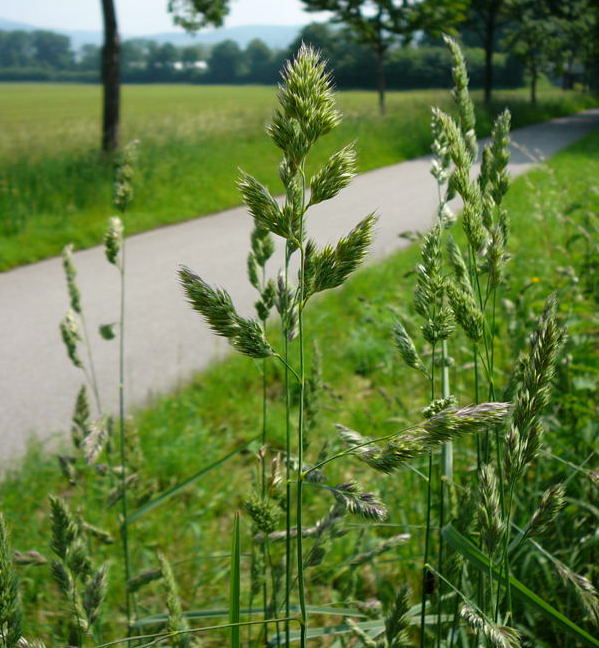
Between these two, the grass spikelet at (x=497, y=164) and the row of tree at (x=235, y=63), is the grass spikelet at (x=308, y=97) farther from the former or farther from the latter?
the row of tree at (x=235, y=63)

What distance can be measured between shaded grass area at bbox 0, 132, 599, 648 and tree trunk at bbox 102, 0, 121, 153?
8644 mm

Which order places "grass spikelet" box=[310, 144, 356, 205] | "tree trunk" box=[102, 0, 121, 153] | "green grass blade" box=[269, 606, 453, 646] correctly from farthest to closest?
"tree trunk" box=[102, 0, 121, 153] < "green grass blade" box=[269, 606, 453, 646] < "grass spikelet" box=[310, 144, 356, 205]

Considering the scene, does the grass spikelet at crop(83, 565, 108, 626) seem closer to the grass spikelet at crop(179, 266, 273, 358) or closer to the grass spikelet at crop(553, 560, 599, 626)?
the grass spikelet at crop(179, 266, 273, 358)

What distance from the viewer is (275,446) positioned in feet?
12.9

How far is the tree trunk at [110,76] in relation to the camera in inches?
488

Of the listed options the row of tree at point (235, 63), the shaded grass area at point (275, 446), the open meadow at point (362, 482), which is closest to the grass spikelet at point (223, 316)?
the open meadow at point (362, 482)

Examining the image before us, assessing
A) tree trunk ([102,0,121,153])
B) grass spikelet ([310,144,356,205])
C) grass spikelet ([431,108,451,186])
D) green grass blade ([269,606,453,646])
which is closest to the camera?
grass spikelet ([310,144,356,205])

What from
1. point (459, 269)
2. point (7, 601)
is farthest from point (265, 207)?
point (7, 601)

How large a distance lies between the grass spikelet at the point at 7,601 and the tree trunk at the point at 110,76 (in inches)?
498

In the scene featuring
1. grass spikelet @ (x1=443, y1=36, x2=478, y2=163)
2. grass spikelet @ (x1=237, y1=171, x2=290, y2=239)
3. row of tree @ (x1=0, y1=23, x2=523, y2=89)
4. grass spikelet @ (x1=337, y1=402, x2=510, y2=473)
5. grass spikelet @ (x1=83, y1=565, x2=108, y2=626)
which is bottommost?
grass spikelet @ (x1=83, y1=565, x2=108, y2=626)

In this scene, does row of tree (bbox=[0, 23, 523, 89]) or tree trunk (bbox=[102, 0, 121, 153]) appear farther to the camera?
row of tree (bbox=[0, 23, 523, 89])

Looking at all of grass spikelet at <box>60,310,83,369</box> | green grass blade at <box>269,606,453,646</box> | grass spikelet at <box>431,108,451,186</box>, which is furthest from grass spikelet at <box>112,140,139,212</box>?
green grass blade at <box>269,606,453,646</box>

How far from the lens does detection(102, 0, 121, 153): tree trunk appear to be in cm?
1240

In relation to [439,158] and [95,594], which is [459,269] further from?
[95,594]
